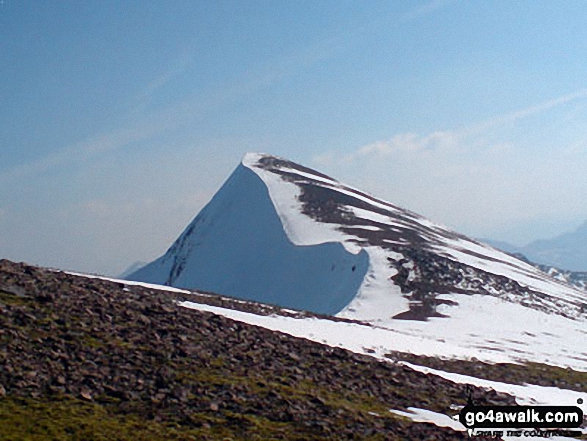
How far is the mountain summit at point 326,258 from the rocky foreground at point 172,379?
93.6 ft

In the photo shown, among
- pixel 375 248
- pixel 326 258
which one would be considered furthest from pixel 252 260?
pixel 375 248

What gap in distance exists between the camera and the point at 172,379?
1842 cm

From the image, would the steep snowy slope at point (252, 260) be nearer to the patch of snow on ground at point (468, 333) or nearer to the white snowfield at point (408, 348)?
the patch of snow on ground at point (468, 333)

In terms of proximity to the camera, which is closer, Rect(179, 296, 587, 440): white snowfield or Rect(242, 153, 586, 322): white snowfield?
Rect(179, 296, 587, 440): white snowfield

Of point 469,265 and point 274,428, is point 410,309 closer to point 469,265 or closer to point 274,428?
point 469,265

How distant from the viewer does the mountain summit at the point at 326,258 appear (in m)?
60.9

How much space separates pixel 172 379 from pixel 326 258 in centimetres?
5351

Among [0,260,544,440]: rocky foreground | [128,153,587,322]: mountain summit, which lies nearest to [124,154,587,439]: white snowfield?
[128,153,587,322]: mountain summit

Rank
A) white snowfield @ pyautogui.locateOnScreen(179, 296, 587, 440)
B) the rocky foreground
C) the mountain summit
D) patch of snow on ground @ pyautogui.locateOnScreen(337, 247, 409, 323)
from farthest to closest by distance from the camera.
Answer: the mountain summit, patch of snow on ground @ pyautogui.locateOnScreen(337, 247, 409, 323), white snowfield @ pyautogui.locateOnScreen(179, 296, 587, 440), the rocky foreground

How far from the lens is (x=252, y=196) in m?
102

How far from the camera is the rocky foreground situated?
15.8 metres

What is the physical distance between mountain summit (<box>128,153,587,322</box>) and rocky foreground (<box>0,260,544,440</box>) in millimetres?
28525

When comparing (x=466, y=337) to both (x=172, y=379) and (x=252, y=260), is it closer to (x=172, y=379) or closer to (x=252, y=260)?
(x=172, y=379)

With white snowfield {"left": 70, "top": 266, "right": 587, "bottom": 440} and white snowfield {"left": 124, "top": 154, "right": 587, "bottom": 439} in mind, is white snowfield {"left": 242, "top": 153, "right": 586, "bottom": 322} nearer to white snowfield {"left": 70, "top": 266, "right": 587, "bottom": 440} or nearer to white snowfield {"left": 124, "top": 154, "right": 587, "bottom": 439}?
white snowfield {"left": 124, "top": 154, "right": 587, "bottom": 439}
